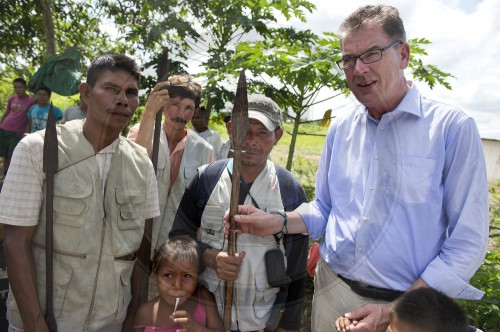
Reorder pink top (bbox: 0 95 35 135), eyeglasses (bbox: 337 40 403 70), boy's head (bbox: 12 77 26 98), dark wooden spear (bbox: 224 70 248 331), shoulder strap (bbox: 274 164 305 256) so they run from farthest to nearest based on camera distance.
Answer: boy's head (bbox: 12 77 26 98) → pink top (bbox: 0 95 35 135) → shoulder strap (bbox: 274 164 305 256) → eyeglasses (bbox: 337 40 403 70) → dark wooden spear (bbox: 224 70 248 331)

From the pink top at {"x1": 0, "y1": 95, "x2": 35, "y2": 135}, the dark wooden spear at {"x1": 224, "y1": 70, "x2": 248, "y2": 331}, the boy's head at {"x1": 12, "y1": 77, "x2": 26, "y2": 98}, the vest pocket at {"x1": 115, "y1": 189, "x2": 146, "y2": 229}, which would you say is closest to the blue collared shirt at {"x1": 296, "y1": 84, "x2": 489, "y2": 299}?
the dark wooden spear at {"x1": 224, "y1": 70, "x2": 248, "y2": 331}

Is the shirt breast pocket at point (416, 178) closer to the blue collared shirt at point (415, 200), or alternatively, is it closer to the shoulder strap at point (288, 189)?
the blue collared shirt at point (415, 200)

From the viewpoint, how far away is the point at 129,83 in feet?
4.29

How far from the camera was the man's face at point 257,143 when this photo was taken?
1236 mm

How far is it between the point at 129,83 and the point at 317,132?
71 cm

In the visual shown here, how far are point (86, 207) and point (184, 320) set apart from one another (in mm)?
503

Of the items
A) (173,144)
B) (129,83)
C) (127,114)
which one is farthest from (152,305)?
(129,83)

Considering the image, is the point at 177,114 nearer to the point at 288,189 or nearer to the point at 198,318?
the point at 288,189

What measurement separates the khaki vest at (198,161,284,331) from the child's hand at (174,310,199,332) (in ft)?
0.36

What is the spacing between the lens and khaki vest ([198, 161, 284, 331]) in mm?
1160

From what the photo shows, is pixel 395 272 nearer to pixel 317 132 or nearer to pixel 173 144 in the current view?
pixel 317 132

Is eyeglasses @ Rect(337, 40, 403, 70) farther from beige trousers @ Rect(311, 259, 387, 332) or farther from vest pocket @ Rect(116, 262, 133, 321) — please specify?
vest pocket @ Rect(116, 262, 133, 321)

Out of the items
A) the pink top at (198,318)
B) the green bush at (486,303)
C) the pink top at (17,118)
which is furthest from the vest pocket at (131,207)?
the pink top at (17,118)

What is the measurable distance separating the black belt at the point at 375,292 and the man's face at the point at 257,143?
589 mm
